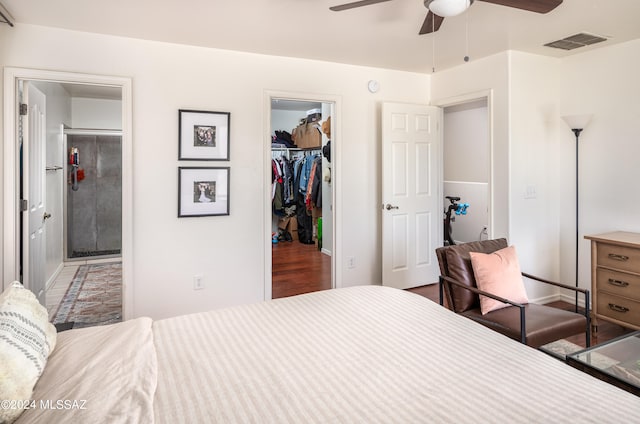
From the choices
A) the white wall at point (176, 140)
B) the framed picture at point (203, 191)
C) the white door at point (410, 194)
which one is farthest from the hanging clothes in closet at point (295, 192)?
the framed picture at point (203, 191)

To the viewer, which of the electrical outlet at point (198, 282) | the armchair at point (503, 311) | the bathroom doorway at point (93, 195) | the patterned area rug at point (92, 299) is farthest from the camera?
the bathroom doorway at point (93, 195)

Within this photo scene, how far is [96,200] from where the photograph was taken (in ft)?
20.0

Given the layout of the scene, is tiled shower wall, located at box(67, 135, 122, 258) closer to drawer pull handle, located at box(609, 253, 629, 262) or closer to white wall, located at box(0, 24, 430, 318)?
white wall, located at box(0, 24, 430, 318)

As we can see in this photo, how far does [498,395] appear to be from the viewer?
113 centimetres

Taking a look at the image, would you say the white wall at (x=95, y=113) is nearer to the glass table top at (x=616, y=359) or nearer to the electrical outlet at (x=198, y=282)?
the electrical outlet at (x=198, y=282)

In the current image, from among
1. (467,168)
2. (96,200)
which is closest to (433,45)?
(467,168)

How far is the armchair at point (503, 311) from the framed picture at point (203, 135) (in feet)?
6.65

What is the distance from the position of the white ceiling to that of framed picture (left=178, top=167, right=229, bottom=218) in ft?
A: 3.47

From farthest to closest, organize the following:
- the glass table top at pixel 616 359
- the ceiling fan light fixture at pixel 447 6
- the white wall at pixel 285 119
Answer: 1. the white wall at pixel 285 119
2. the ceiling fan light fixture at pixel 447 6
3. the glass table top at pixel 616 359

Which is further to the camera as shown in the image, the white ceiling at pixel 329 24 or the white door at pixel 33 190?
the white door at pixel 33 190

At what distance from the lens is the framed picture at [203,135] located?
341 centimetres

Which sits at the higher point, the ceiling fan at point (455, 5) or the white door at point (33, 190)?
the ceiling fan at point (455, 5)

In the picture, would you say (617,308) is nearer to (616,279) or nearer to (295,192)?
(616,279)

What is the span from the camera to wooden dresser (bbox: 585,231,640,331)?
118 inches
